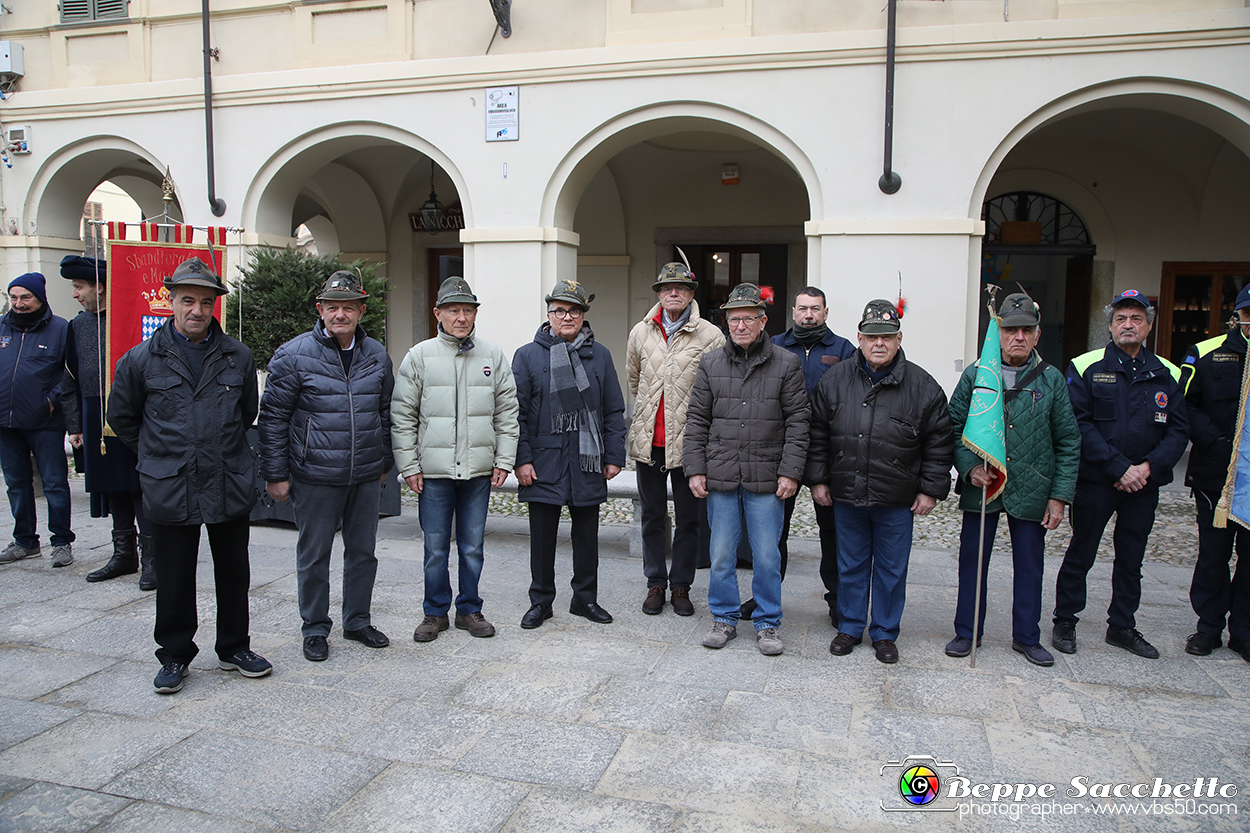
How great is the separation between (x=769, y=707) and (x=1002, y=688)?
1.12 metres

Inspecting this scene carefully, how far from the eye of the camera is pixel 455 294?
4.40 meters

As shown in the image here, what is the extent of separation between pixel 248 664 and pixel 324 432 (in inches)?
44.1

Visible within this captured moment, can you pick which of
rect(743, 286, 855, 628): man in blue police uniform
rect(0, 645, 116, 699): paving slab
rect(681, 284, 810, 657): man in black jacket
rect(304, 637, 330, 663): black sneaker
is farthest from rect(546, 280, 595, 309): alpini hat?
rect(0, 645, 116, 699): paving slab

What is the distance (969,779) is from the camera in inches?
121

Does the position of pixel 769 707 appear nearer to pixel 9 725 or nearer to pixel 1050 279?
pixel 9 725

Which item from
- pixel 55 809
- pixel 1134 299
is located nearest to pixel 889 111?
pixel 1134 299

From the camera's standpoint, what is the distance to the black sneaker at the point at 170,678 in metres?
3.74

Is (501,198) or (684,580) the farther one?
(501,198)

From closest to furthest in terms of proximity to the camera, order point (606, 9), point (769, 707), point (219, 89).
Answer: point (769, 707) → point (606, 9) → point (219, 89)

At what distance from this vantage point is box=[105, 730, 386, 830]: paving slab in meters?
2.85

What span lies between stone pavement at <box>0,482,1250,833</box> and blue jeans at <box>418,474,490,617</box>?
8.5 inches

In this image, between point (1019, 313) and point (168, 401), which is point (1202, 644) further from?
Answer: point (168, 401)

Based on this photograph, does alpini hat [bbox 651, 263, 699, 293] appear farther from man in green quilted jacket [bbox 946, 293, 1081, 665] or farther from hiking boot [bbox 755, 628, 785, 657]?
hiking boot [bbox 755, 628, 785, 657]

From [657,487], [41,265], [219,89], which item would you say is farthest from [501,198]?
[41,265]
